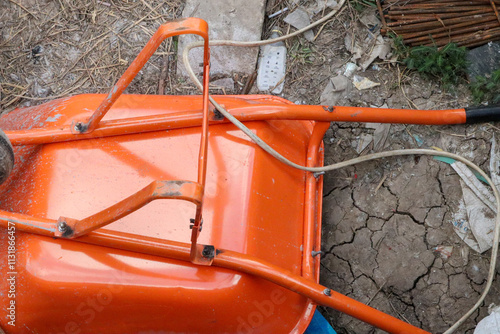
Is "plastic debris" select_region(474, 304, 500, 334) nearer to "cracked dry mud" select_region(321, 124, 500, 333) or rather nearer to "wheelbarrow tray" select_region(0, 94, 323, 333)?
"cracked dry mud" select_region(321, 124, 500, 333)

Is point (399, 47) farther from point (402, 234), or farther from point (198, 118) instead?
point (198, 118)

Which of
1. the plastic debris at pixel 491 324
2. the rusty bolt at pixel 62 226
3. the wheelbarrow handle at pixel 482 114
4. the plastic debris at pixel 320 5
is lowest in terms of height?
the plastic debris at pixel 491 324

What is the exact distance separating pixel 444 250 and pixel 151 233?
1503mm

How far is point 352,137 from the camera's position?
2453 millimetres

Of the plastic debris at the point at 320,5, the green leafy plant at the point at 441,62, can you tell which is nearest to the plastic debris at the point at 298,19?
the plastic debris at the point at 320,5

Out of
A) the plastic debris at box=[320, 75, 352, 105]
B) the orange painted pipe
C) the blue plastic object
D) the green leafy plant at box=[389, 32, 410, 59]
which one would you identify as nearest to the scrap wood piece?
the green leafy plant at box=[389, 32, 410, 59]

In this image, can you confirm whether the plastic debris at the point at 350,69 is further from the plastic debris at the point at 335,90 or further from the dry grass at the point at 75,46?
the dry grass at the point at 75,46

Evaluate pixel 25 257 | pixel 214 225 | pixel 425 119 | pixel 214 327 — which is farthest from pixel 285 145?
pixel 25 257

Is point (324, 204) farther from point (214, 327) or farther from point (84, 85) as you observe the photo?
point (84, 85)

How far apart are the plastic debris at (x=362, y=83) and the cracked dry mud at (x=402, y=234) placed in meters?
0.27

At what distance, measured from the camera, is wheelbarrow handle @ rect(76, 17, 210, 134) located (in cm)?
144

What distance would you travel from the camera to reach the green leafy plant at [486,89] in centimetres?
230

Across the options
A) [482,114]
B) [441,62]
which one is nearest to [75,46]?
[441,62]

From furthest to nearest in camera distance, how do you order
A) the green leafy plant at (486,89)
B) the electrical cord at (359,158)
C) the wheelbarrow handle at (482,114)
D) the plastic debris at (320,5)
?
the plastic debris at (320,5) → the green leafy plant at (486,89) → the wheelbarrow handle at (482,114) → the electrical cord at (359,158)
